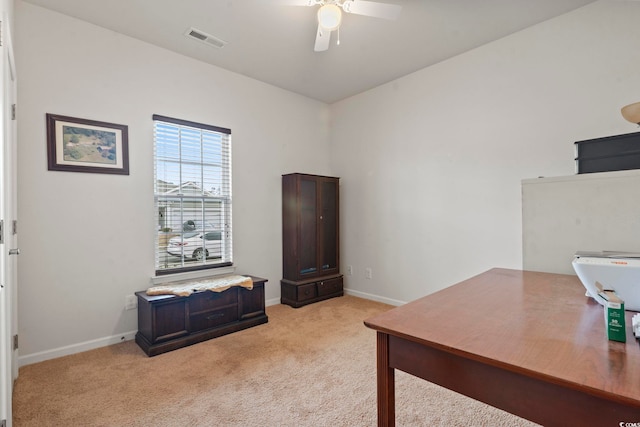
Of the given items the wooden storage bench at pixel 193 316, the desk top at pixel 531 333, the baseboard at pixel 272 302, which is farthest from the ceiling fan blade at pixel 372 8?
the baseboard at pixel 272 302

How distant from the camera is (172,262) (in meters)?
3.18

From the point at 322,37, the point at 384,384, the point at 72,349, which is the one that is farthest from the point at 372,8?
the point at 72,349

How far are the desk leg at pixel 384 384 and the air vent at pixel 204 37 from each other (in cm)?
305

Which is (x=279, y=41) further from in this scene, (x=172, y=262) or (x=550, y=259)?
(x=550, y=259)

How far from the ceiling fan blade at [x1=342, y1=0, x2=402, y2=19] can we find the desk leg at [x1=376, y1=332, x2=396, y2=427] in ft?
7.05

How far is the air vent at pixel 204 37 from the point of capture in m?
2.84

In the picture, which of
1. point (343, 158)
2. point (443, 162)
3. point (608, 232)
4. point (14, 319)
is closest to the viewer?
point (608, 232)

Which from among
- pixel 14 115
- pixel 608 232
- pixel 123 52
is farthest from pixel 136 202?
pixel 608 232

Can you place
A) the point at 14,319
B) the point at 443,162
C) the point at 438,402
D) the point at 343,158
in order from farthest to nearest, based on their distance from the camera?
the point at 343,158, the point at 443,162, the point at 14,319, the point at 438,402

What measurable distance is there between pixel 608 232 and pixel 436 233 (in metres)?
1.81

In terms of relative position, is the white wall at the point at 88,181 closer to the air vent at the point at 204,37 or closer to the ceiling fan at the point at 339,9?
the air vent at the point at 204,37

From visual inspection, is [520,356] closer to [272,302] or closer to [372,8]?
[372,8]

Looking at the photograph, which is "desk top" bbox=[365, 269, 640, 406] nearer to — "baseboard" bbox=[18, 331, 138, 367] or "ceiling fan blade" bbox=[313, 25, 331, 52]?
"ceiling fan blade" bbox=[313, 25, 331, 52]

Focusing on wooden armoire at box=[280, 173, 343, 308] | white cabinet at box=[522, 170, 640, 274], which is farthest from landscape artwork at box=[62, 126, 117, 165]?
white cabinet at box=[522, 170, 640, 274]
